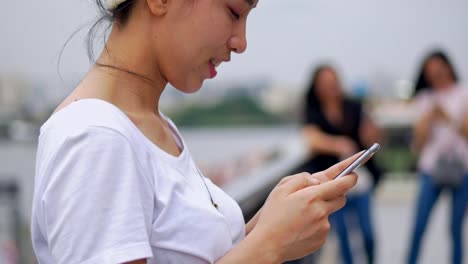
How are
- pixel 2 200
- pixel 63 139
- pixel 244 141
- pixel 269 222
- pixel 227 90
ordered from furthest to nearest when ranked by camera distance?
1. pixel 244 141
2. pixel 227 90
3. pixel 2 200
4. pixel 269 222
5. pixel 63 139

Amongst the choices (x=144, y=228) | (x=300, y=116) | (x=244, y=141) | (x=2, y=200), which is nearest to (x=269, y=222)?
(x=144, y=228)

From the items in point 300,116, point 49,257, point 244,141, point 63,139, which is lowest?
point 244,141

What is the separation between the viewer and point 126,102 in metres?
0.96

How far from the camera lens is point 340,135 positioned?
13.7ft

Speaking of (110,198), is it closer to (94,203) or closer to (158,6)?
(94,203)

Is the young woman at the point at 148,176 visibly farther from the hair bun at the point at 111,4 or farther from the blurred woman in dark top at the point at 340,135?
the blurred woman in dark top at the point at 340,135

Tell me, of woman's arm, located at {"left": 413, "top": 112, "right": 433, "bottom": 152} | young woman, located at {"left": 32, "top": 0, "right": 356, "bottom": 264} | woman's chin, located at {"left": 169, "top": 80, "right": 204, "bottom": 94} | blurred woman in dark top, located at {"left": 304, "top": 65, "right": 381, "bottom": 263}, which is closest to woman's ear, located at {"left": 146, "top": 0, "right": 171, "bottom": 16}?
young woman, located at {"left": 32, "top": 0, "right": 356, "bottom": 264}

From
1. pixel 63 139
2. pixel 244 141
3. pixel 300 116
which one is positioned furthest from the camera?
pixel 244 141

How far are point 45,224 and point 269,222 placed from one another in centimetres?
27

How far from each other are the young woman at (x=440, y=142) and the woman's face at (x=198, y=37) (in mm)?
3168

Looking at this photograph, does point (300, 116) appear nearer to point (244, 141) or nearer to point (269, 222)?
point (269, 222)

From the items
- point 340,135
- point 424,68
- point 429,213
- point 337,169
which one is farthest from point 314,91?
point 337,169

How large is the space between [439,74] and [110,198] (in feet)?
11.7

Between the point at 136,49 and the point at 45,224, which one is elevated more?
the point at 136,49
